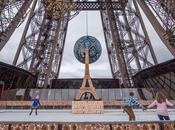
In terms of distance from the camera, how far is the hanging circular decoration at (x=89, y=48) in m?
42.6

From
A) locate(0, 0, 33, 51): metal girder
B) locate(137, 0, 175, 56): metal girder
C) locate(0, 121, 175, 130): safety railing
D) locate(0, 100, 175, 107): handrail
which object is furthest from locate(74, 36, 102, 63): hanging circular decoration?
locate(0, 121, 175, 130): safety railing

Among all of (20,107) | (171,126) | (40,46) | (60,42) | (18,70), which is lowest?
(171,126)

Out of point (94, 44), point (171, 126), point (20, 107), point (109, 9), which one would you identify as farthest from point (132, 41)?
point (171, 126)

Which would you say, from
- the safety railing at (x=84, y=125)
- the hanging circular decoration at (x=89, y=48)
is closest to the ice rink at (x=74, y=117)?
the safety railing at (x=84, y=125)

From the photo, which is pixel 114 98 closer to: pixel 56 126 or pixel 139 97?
pixel 139 97

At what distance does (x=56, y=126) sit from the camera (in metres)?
5.94

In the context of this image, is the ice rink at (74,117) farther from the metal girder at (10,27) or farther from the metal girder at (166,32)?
the metal girder at (166,32)

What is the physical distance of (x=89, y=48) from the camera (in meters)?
43.0

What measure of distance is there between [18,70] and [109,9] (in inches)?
611

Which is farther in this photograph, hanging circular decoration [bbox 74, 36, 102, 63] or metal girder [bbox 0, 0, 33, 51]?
hanging circular decoration [bbox 74, 36, 102, 63]

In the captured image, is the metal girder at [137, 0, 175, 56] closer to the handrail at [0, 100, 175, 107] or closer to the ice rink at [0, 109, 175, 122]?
the handrail at [0, 100, 175, 107]

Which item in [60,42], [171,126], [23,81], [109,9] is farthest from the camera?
[60,42]

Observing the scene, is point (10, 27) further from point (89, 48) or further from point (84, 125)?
point (89, 48)

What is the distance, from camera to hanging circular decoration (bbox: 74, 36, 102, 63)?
4262 centimetres
